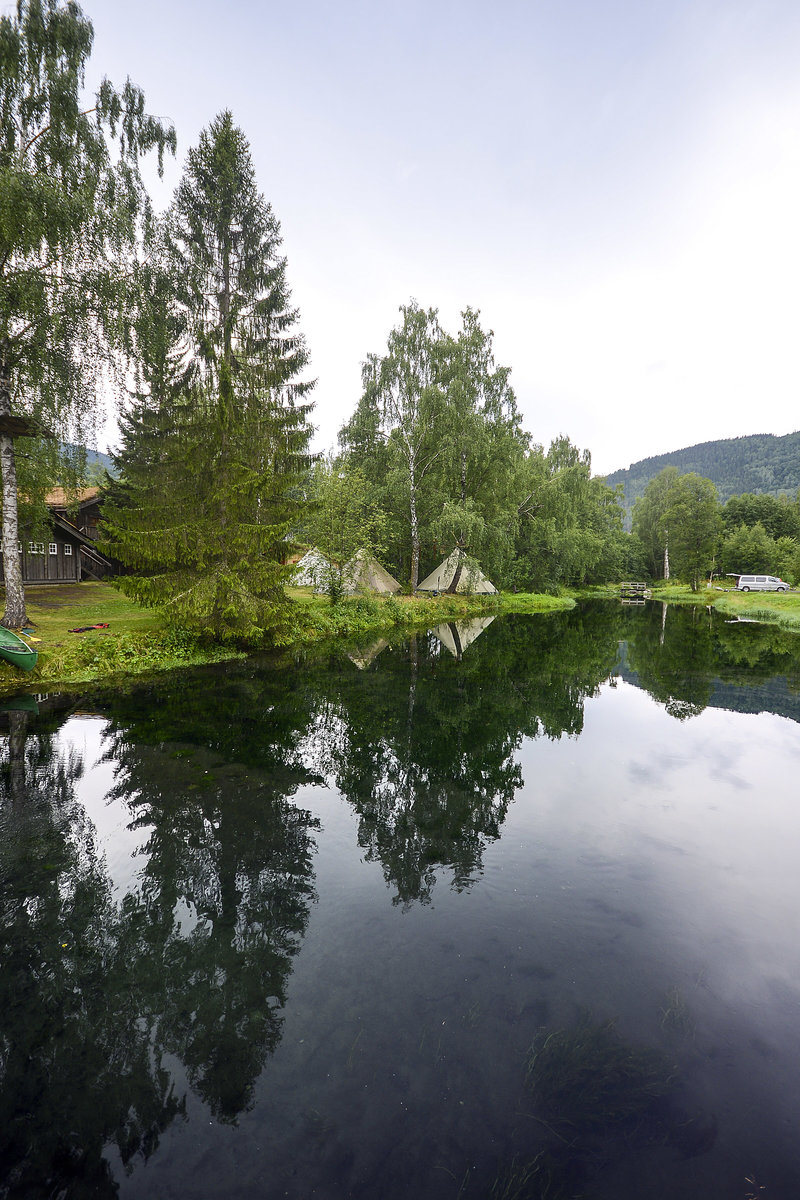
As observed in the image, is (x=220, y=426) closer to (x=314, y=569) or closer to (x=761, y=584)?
(x=314, y=569)

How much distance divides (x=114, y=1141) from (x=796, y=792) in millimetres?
10925

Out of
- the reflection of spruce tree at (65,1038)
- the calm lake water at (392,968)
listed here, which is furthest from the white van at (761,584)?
the reflection of spruce tree at (65,1038)

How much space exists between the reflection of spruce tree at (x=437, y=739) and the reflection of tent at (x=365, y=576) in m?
8.81

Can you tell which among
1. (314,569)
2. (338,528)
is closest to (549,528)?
(338,528)

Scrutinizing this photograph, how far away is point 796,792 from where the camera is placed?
9227 millimetres

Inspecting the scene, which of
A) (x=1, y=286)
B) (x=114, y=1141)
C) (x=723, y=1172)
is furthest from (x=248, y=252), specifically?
(x=723, y=1172)

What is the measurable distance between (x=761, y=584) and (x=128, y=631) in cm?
6692

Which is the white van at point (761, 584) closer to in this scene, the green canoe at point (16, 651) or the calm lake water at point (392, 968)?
the calm lake water at point (392, 968)

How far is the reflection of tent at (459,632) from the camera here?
23.7 metres

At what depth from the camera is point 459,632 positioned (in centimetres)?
2884

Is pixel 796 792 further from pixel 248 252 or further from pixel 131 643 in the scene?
pixel 248 252

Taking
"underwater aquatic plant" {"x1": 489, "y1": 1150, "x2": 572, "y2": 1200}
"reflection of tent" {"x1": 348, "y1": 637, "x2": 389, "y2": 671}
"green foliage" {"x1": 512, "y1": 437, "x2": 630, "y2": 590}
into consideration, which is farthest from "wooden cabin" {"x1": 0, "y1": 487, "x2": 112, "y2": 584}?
"underwater aquatic plant" {"x1": 489, "y1": 1150, "x2": 572, "y2": 1200}

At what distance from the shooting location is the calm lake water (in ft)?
11.1

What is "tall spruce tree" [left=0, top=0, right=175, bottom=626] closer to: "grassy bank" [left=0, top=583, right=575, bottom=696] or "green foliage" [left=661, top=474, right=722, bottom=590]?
"grassy bank" [left=0, top=583, right=575, bottom=696]
